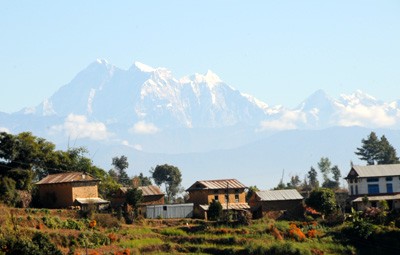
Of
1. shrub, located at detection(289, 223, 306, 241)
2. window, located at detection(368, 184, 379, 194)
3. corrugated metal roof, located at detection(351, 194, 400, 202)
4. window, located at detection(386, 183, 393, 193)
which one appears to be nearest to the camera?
shrub, located at detection(289, 223, 306, 241)

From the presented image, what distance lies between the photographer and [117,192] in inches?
3374

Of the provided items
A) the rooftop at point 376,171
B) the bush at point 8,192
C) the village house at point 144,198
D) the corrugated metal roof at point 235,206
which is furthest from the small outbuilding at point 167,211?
the rooftop at point 376,171

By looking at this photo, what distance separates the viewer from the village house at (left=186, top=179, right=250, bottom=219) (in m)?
85.7

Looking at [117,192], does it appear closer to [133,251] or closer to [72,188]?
[72,188]

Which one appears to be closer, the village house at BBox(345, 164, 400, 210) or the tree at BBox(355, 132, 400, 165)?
the village house at BBox(345, 164, 400, 210)

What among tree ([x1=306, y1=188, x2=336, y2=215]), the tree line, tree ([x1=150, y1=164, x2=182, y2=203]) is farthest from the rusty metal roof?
tree ([x1=150, y1=164, x2=182, y2=203])

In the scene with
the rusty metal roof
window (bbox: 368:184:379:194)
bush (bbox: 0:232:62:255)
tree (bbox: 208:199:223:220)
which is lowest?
bush (bbox: 0:232:62:255)

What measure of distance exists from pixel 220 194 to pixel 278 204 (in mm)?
6305

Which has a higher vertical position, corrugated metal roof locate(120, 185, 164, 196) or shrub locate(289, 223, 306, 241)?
corrugated metal roof locate(120, 185, 164, 196)

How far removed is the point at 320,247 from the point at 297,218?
14276mm

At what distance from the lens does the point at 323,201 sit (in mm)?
80750

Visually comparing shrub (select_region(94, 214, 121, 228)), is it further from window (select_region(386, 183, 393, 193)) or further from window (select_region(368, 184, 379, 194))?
window (select_region(386, 183, 393, 193))

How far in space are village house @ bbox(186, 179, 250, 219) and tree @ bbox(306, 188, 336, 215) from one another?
7.35 meters

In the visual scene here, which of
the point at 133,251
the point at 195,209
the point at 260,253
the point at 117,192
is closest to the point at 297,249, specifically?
the point at 260,253
